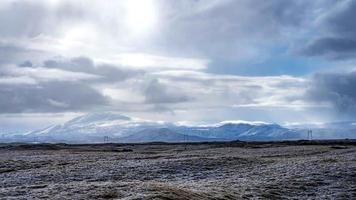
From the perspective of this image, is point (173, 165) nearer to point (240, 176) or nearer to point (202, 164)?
point (202, 164)

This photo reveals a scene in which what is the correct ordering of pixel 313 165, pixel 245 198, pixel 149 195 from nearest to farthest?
pixel 149 195 < pixel 245 198 < pixel 313 165

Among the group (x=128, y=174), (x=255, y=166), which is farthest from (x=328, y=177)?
(x=128, y=174)

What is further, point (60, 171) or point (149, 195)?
point (60, 171)

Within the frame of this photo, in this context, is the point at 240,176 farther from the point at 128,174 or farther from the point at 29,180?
the point at 29,180

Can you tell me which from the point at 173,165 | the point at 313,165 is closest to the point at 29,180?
the point at 173,165

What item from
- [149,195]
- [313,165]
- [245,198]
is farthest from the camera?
[313,165]

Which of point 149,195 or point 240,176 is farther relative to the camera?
point 240,176

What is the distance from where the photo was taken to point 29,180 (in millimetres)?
42750

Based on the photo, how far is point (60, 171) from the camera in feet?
160

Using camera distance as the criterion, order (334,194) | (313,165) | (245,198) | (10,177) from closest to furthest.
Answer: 1. (245,198)
2. (334,194)
3. (10,177)
4. (313,165)

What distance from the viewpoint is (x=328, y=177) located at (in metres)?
43.4

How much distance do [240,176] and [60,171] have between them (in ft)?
54.2

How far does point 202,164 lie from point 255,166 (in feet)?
17.4

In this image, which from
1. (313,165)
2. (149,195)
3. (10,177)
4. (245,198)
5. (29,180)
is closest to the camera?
(149,195)
